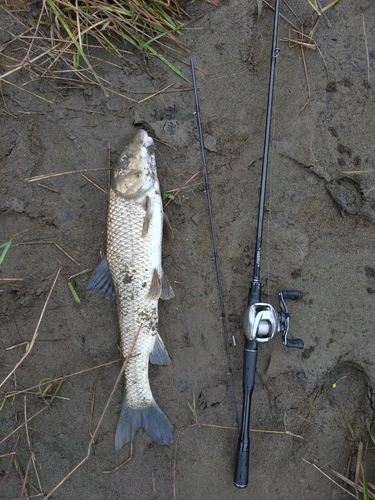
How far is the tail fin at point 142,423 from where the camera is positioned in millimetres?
2703

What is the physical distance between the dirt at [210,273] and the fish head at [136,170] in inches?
6.3

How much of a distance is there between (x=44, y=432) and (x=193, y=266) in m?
1.45

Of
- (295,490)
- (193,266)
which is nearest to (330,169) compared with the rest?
(193,266)

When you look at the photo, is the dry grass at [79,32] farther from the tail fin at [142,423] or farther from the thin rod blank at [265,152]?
the tail fin at [142,423]

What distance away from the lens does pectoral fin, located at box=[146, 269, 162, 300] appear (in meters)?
2.62

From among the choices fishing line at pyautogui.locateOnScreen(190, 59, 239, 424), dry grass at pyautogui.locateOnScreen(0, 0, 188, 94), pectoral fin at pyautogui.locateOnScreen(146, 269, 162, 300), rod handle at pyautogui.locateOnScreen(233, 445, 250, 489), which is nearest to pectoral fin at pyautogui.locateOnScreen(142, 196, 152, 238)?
pectoral fin at pyautogui.locateOnScreen(146, 269, 162, 300)

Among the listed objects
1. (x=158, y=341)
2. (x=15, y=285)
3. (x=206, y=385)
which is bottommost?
(x=206, y=385)

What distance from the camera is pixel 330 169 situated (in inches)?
111

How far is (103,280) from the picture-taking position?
2703 millimetres

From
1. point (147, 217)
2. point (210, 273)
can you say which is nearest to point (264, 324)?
point (210, 273)

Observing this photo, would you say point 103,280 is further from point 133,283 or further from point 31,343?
point 31,343

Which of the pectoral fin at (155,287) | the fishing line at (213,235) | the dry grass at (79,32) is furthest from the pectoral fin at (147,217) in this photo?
the dry grass at (79,32)

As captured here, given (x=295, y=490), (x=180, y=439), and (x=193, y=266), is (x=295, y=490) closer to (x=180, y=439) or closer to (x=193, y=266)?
(x=180, y=439)

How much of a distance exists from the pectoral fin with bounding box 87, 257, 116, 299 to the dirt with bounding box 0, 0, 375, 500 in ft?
0.42
